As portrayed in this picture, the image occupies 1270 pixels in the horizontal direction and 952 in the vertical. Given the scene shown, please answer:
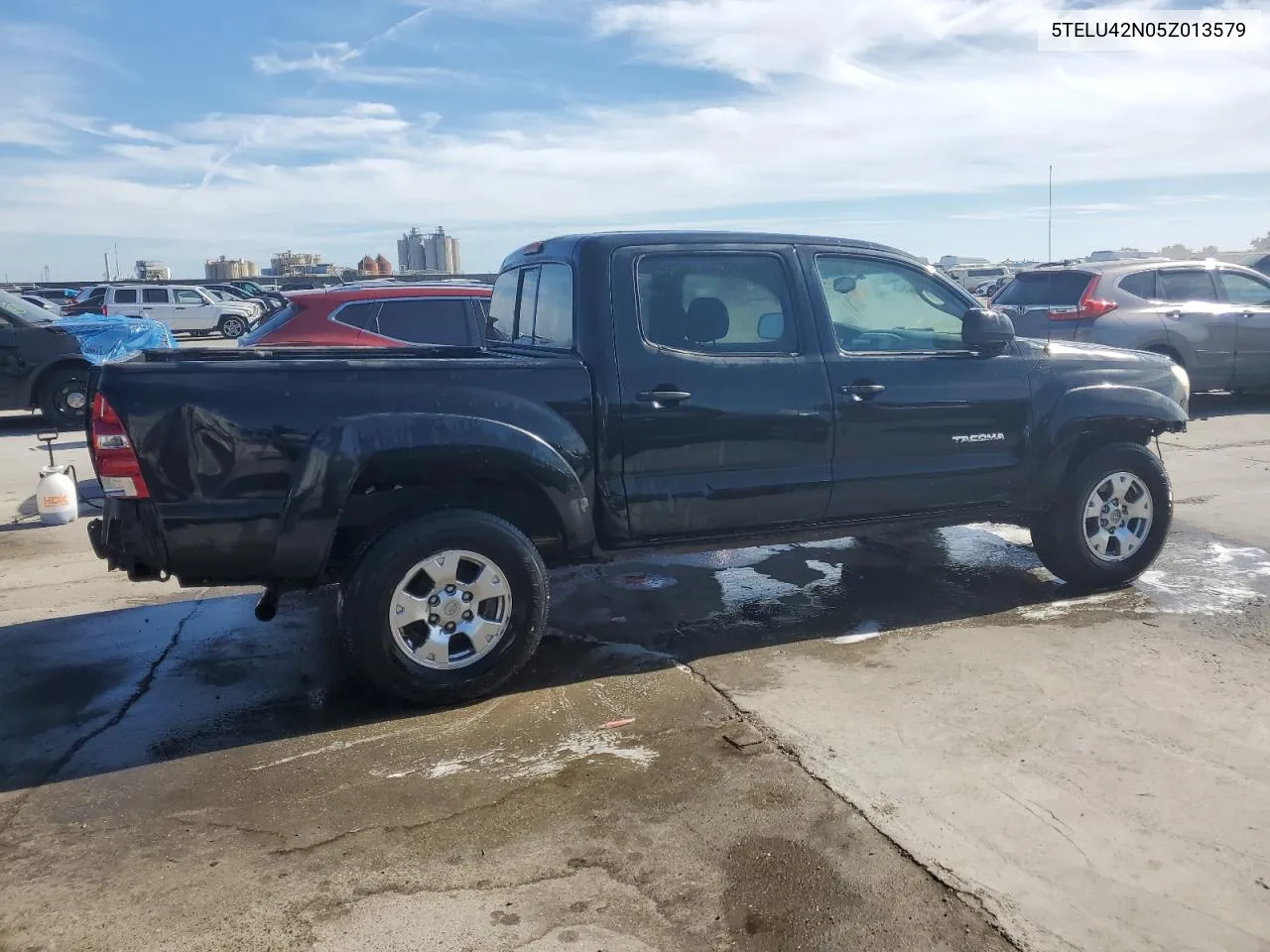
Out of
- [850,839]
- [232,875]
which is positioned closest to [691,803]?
[850,839]

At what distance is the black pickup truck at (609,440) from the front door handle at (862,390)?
0.03 ft

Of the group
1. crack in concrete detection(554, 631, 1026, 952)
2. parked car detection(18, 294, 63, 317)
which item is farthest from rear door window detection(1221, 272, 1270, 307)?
parked car detection(18, 294, 63, 317)

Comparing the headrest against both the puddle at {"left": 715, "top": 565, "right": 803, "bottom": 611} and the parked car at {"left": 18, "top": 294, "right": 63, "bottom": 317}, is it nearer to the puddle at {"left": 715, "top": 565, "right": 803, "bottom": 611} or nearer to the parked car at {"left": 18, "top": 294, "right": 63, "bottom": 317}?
the puddle at {"left": 715, "top": 565, "right": 803, "bottom": 611}

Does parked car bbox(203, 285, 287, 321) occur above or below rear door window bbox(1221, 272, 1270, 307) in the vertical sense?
above

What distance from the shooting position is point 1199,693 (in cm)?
417

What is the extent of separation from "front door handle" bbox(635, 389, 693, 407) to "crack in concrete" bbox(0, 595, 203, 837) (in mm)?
2480

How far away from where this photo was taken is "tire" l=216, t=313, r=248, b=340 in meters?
31.1

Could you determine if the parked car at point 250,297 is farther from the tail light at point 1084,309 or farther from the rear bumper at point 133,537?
the rear bumper at point 133,537

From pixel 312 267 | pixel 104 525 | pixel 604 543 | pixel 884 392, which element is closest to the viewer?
pixel 104 525

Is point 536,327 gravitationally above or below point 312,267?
below

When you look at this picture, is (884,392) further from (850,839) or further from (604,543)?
(850,839)

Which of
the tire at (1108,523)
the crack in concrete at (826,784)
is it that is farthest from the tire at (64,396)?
the tire at (1108,523)

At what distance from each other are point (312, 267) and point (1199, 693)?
6303cm

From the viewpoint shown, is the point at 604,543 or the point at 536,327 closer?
the point at 604,543
